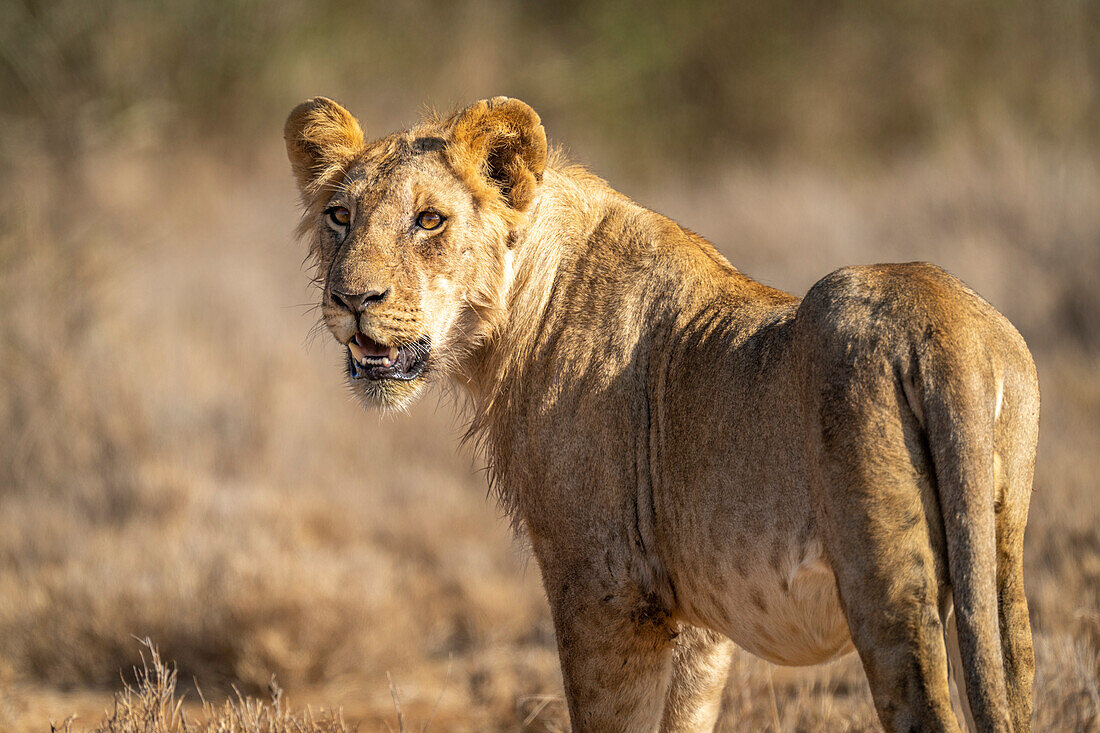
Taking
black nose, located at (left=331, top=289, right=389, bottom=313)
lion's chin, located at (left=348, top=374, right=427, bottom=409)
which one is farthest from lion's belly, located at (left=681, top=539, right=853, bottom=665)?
black nose, located at (left=331, top=289, right=389, bottom=313)

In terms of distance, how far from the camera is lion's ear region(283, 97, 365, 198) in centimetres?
369

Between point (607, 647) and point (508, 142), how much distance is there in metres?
1.50

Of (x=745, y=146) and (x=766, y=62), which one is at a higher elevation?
(x=766, y=62)

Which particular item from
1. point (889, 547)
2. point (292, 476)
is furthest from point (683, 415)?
point (292, 476)

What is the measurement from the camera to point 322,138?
372cm

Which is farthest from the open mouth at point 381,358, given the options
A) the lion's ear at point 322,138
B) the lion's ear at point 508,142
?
the lion's ear at point 322,138

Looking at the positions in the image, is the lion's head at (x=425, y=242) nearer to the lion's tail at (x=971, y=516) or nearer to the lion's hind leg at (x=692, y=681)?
the lion's hind leg at (x=692, y=681)

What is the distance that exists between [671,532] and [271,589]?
11.4ft

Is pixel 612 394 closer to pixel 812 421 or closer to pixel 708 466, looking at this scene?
pixel 708 466

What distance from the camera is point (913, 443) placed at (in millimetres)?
2186

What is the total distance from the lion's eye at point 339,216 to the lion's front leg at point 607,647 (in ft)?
4.10

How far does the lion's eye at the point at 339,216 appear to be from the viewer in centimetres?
346

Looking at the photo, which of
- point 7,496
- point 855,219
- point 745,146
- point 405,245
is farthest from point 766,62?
point 405,245

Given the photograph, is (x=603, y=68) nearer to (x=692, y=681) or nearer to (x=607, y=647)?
(x=692, y=681)
